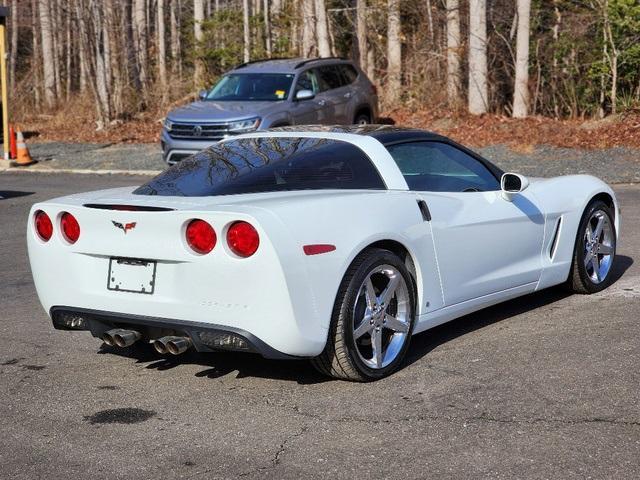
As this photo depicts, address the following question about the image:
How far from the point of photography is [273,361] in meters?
6.26

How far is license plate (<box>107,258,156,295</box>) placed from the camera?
17.9ft

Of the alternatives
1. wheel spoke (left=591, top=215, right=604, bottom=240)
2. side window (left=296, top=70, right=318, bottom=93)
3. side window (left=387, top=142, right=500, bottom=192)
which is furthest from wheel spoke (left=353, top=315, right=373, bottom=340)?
side window (left=296, top=70, right=318, bottom=93)

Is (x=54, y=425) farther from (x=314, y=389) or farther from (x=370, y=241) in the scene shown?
(x=370, y=241)

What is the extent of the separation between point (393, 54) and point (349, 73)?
24.7 feet

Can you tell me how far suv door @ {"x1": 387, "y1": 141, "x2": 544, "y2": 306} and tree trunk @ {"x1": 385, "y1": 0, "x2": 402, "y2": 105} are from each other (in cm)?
2029

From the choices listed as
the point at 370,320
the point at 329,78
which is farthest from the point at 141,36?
the point at 370,320

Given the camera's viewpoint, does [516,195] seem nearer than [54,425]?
No

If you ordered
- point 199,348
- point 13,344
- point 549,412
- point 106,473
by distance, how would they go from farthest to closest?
point 13,344
point 199,348
point 549,412
point 106,473

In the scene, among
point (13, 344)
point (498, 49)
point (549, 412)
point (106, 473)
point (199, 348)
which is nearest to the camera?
point (106, 473)

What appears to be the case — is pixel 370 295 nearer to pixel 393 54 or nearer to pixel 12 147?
pixel 12 147

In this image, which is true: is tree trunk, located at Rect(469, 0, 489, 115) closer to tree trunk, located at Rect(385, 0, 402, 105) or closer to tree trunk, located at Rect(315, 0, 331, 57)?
tree trunk, located at Rect(385, 0, 402, 105)

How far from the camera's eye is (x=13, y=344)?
6785 mm

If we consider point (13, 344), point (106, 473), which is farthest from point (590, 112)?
point (106, 473)

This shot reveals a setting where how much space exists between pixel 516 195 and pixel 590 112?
17435mm
